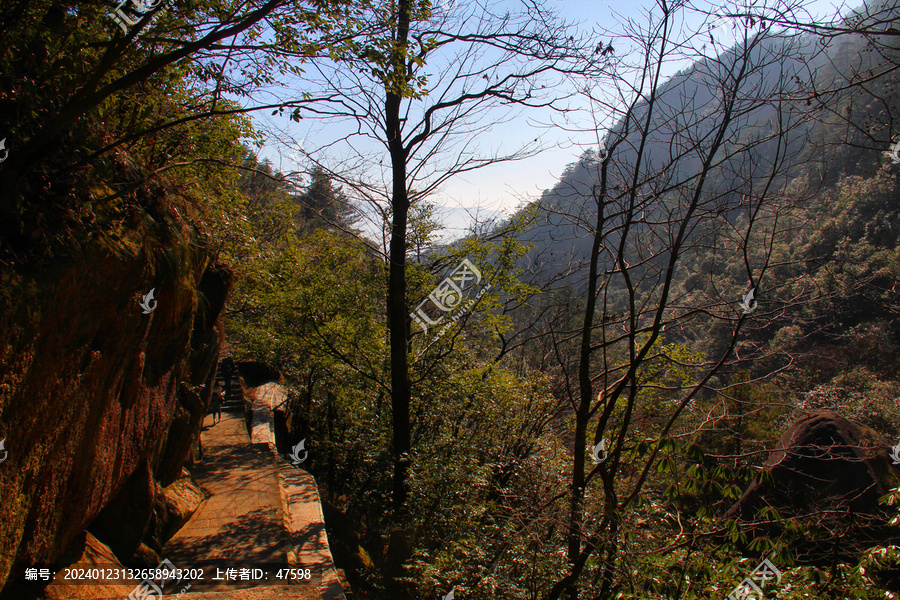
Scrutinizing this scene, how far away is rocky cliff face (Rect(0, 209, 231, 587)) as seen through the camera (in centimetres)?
232

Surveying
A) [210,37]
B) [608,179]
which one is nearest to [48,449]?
[210,37]

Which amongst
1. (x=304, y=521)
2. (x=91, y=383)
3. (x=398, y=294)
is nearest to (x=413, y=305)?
(x=398, y=294)

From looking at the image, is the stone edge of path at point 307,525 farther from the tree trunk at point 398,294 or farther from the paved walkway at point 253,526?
the tree trunk at point 398,294

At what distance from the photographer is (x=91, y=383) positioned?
3.01m

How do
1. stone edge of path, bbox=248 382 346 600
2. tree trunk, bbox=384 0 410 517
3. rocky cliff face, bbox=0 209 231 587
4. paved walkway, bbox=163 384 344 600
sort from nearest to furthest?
rocky cliff face, bbox=0 209 231 587 < paved walkway, bbox=163 384 344 600 < stone edge of path, bbox=248 382 346 600 < tree trunk, bbox=384 0 410 517

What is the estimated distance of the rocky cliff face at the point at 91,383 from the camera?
7.63 ft

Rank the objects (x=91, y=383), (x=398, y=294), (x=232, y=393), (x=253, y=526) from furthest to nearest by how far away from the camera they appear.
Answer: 1. (x=232, y=393)
2. (x=398, y=294)
3. (x=253, y=526)
4. (x=91, y=383)

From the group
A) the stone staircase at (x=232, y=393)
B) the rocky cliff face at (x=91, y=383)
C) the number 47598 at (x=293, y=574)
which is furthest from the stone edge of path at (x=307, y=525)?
the stone staircase at (x=232, y=393)

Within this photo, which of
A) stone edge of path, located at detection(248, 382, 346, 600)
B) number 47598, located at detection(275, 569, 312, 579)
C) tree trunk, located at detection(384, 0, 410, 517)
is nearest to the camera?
number 47598, located at detection(275, 569, 312, 579)

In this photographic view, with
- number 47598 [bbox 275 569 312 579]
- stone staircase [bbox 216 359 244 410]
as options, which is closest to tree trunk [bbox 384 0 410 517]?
number 47598 [bbox 275 569 312 579]

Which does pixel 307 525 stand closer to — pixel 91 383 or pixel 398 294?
pixel 398 294

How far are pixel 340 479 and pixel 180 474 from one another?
3.21m

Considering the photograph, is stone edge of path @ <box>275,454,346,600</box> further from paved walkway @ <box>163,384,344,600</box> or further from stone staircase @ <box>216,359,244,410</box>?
stone staircase @ <box>216,359,244,410</box>

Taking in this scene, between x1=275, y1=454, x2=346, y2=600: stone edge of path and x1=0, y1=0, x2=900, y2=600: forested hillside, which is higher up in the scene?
x1=0, y1=0, x2=900, y2=600: forested hillside
